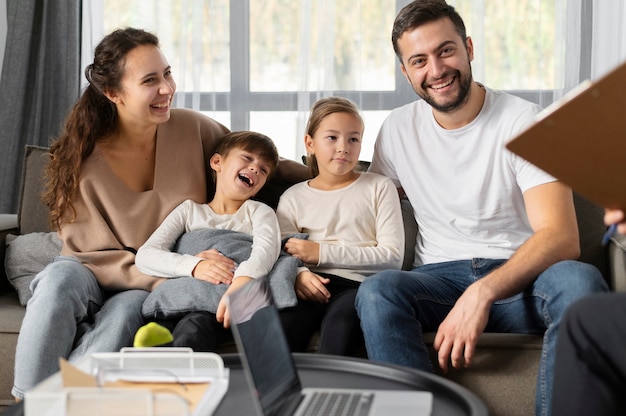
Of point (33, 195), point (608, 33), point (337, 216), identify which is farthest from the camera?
A: point (608, 33)

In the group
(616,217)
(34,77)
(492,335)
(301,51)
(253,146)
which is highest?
(301,51)

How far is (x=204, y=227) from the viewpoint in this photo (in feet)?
7.86

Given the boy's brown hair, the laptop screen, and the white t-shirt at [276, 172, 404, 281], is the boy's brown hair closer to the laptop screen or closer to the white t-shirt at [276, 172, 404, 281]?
the white t-shirt at [276, 172, 404, 281]

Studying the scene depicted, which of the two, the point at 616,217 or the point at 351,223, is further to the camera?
the point at 351,223

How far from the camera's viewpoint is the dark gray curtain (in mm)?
4105

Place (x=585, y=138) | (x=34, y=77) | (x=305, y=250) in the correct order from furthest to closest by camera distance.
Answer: (x=34, y=77)
(x=305, y=250)
(x=585, y=138)

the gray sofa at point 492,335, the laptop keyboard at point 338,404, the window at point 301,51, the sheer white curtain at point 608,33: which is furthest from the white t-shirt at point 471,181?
the sheer white curtain at point 608,33

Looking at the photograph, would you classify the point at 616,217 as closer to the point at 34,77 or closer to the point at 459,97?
the point at 459,97

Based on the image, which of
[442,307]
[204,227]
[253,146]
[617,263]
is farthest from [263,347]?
[617,263]

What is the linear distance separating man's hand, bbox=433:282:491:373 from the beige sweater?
875 mm

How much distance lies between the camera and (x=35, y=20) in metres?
4.17

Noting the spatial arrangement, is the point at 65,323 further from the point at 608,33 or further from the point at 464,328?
the point at 608,33

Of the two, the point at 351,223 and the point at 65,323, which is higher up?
the point at 351,223

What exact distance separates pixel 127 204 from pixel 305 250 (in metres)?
0.56
